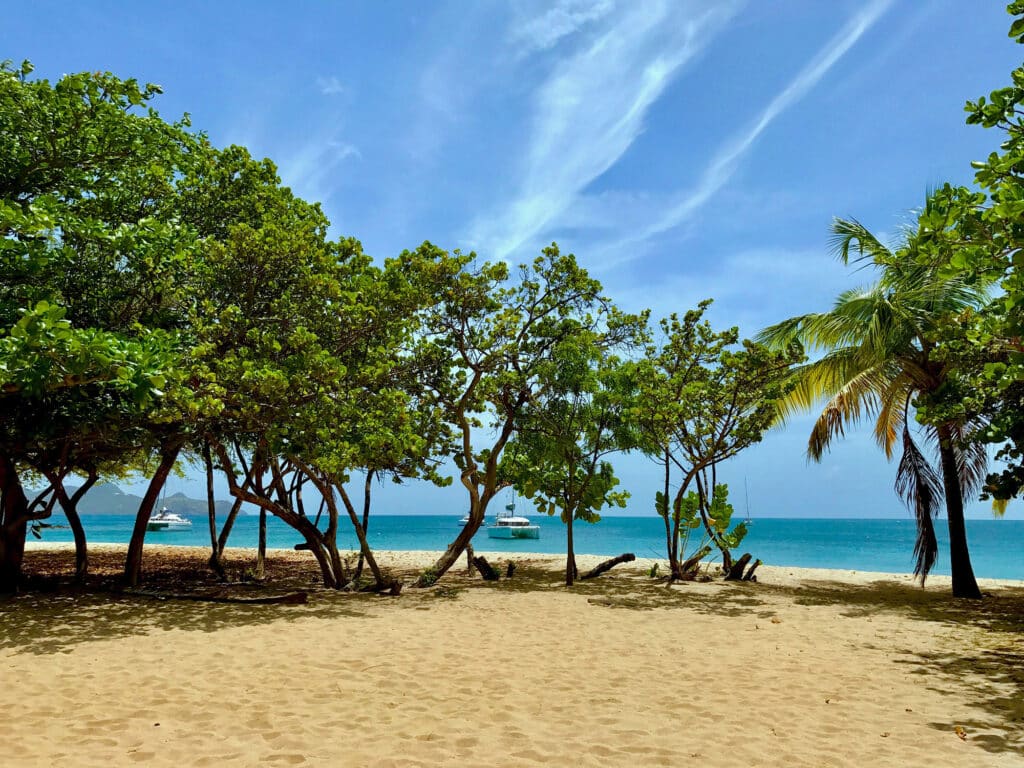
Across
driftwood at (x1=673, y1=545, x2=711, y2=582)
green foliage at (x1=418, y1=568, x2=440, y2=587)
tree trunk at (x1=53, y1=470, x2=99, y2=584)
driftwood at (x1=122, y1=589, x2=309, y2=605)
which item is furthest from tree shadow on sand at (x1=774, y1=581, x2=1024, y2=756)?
tree trunk at (x1=53, y1=470, x2=99, y2=584)

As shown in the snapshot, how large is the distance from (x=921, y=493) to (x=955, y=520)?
3.26ft

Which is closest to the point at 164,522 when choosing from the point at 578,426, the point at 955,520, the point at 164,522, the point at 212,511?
the point at 164,522

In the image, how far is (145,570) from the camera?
15.3 metres

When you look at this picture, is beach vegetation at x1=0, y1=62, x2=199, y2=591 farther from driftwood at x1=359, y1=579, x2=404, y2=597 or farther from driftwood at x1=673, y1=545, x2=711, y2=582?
driftwood at x1=673, y1=545, x2=711, y2=582

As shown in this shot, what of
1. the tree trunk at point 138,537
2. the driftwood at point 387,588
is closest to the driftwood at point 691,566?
the driftwood at point 387,588

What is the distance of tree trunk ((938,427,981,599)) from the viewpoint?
12320 millimetres

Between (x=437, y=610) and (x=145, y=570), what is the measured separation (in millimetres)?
9405

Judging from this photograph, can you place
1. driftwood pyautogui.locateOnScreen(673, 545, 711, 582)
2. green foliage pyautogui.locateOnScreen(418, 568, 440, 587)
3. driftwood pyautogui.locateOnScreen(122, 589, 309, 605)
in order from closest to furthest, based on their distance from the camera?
driftwood pyautogui.locateOnScreen(122, 589, 309, 605) → green foliage pyautogui.locateOnScreen(418, 568, 440, 587) → driftwood pyautogui.locateOnScreen(673, 545, 711, 582)

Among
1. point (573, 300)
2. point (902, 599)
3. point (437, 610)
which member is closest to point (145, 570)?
point (437, 610)

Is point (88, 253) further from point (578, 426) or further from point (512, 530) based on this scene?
point (512, 530)

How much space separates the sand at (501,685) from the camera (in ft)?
13.7

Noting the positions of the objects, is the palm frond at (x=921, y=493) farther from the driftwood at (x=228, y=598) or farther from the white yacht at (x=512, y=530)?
the white yacht at (x=512, y=530)

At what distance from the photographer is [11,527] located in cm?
1108

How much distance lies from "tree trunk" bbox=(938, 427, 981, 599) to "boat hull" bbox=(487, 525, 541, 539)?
51.4 meters
